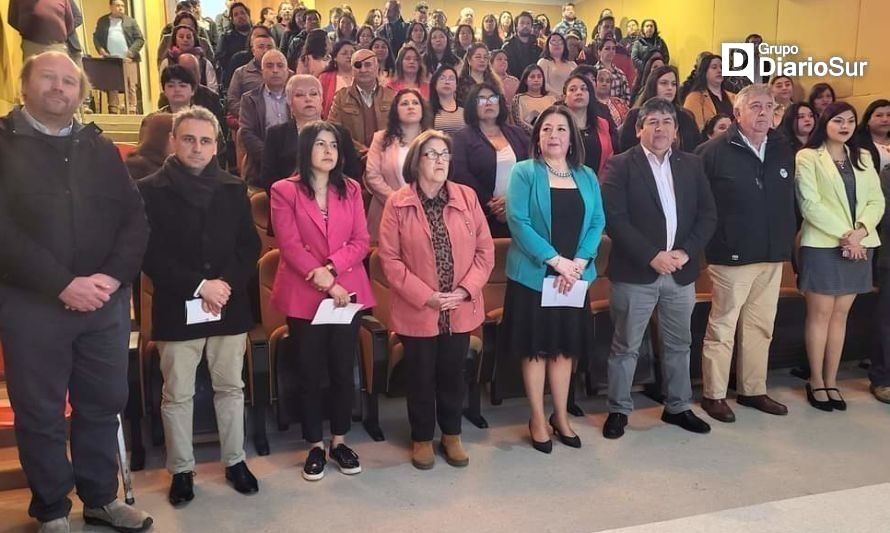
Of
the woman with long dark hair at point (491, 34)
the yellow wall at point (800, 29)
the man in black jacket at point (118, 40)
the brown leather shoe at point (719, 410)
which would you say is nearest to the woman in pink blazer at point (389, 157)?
the brown leather shoe at point (719, 410)

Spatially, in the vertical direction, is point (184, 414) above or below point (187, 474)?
above

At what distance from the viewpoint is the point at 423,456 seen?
9.32 feet

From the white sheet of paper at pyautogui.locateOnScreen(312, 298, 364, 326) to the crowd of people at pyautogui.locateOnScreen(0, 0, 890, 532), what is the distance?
1.2 inches

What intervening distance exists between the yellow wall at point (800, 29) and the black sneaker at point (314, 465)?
21.8 ft

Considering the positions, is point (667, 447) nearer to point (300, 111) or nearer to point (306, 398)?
point (306, 398)

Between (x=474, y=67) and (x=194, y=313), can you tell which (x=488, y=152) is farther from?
(x=194, y=313)

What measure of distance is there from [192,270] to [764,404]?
110 inches

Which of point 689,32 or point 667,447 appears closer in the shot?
point 667,447

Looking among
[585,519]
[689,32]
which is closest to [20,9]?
[585,519]

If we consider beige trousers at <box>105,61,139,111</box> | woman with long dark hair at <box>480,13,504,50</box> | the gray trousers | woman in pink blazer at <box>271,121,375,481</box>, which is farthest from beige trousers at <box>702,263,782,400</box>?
beige trousers at <box>105,61,139,111</box>

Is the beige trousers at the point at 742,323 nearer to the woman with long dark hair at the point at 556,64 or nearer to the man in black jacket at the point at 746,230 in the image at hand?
the man in black jacket at the point at 746,230

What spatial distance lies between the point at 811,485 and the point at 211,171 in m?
2.58

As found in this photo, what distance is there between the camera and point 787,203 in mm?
3379

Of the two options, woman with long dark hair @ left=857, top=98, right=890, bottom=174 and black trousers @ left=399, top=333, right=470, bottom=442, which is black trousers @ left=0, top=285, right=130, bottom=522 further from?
woman with long dark hair @ left=857, top=98, right=890, bottom=174
